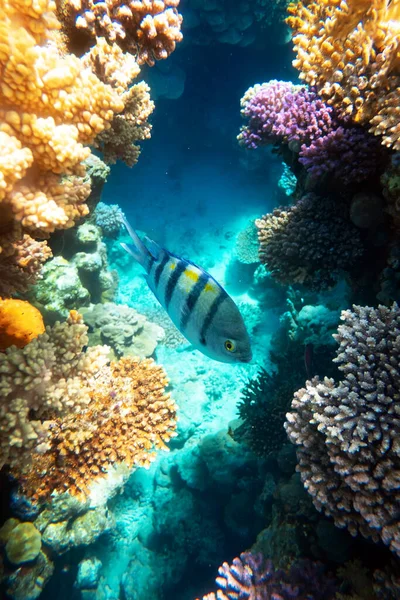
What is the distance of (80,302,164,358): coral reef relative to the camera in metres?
6.41

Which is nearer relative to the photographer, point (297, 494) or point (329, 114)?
point (329, 114)

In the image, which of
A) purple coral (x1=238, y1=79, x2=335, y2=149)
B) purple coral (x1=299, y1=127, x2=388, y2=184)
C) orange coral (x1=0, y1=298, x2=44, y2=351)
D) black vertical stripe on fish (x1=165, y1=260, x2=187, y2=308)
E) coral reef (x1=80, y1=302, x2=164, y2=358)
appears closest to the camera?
black vertical stripe on fish (x1=165, y1=260, x2=187, y2=308)

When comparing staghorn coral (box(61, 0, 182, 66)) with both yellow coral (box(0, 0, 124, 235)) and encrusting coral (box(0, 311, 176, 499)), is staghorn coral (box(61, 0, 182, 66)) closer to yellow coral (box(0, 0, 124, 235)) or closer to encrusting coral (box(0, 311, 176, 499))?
yellow coral (box(0, 0, 124, 235))

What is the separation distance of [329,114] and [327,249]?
149 cm

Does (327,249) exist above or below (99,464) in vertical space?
above

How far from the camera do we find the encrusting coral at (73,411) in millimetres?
2258

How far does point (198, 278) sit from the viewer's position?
243 centimetres

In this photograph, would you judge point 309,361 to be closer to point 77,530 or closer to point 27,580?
point 77,530

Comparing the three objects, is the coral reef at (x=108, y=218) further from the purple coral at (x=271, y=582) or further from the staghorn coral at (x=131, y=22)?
the purple coral at (x=271, y=582)

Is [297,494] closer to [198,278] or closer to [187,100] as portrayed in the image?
[198,278]

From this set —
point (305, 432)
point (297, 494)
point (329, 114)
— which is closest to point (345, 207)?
point (329, 114)

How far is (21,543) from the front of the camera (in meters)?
3.96

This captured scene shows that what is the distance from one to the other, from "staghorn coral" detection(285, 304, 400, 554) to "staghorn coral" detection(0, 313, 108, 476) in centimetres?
201

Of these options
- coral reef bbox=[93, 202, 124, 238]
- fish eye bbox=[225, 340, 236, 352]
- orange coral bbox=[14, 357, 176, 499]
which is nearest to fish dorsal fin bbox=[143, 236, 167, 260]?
fish eye bbox=[225, 340, 236, 352]
